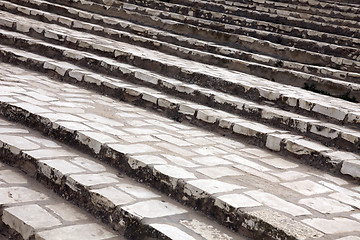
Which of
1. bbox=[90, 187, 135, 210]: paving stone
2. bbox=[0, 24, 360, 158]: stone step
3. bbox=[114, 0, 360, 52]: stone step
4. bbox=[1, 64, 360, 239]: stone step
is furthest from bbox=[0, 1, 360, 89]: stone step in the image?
bbox=[90, 187, 135, 210]: paving stone

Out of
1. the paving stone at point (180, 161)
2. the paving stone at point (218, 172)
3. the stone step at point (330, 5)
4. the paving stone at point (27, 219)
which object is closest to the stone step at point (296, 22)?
the stone step at point (330, 5)

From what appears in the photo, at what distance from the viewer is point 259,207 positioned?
2809 millimetres

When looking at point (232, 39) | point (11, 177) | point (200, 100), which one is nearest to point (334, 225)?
point (11, 177)

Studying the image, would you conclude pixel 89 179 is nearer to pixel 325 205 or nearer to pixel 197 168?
pixel 197 168

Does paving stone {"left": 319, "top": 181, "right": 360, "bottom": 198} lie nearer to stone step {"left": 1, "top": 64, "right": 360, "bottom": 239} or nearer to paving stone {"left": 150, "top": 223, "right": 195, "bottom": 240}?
stone step {"left": 1, "top": 64, "right": 360, "bottom": 239}

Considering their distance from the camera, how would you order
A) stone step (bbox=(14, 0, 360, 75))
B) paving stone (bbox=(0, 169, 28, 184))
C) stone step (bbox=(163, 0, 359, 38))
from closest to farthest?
paving stone (bbox=(0, 169, 28, 184)) < stone step (bbox=(14, 0, 360, 75)) < stone step (bbox=(163, 0, 359, 38))

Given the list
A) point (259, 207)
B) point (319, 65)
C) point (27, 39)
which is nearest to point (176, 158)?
A: point (259, 207)

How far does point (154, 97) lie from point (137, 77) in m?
0.75

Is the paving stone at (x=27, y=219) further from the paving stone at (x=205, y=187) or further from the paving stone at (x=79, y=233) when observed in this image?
the paving stone at (x=205, y=187)

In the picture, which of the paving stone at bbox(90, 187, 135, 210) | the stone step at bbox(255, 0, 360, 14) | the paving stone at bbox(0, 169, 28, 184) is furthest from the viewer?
the stone step at bbox(255, 0, 360, 14)

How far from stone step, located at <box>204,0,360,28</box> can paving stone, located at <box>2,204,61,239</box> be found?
22.1 feet

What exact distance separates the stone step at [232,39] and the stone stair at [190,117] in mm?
20

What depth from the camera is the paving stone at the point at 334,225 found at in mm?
2648

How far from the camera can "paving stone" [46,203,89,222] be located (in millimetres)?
2855
